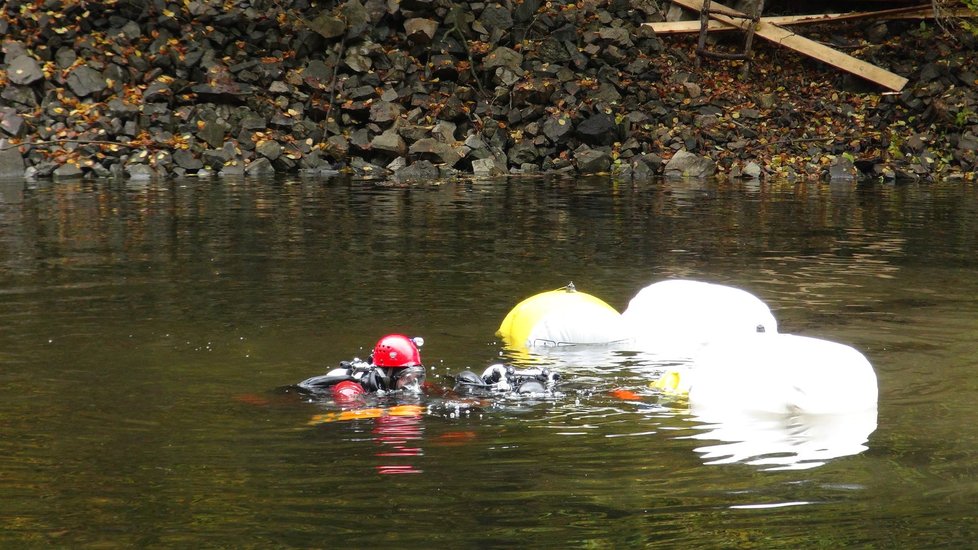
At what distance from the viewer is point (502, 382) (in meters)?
8.21

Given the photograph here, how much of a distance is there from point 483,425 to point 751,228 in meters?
11.3

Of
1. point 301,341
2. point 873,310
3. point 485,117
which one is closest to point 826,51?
point 485,117

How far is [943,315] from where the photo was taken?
11.3m

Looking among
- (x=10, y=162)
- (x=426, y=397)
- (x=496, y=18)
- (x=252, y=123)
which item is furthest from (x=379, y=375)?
(x=496, y=18)

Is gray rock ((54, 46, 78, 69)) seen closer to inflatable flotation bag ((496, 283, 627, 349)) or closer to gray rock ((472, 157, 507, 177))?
gray rock ((472, 157, 507, 177))

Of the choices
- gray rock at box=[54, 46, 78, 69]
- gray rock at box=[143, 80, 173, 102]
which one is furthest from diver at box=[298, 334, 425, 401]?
gray rock at box=[54, 46, 78, 69]

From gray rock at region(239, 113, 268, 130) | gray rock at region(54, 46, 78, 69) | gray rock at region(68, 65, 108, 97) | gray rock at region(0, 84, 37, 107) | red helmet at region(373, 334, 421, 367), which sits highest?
gray rock at region(54, 46, 78, 69)

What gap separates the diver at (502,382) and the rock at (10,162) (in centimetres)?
1899

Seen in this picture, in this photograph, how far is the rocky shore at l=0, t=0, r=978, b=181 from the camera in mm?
26250

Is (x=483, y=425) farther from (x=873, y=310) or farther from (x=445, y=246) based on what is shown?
(x=445, y=246)

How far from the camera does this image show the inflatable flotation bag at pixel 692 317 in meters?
10.2

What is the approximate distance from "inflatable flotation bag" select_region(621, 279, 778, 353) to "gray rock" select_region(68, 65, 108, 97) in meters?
18.8

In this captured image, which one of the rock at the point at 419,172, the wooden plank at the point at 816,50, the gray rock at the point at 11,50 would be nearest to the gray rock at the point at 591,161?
the rock at the point at 419,172

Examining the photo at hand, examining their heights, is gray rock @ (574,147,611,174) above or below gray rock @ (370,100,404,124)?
below
